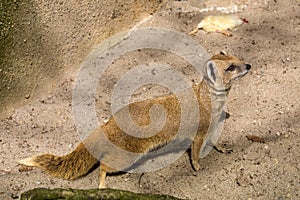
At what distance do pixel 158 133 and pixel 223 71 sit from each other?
47 centimetres

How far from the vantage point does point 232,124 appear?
267cm

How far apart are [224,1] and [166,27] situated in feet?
1.55

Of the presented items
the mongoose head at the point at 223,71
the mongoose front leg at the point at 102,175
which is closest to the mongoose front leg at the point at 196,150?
the mongoose head at the point at 223,71

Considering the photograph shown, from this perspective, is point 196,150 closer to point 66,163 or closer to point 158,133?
point 158,133

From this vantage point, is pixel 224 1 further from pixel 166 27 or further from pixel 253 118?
pixel 253 118

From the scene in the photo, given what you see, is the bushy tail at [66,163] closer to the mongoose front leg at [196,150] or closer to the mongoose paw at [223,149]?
the mongoose front leg at [196,150]

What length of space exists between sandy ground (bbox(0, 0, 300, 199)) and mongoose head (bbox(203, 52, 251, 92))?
0.23 m

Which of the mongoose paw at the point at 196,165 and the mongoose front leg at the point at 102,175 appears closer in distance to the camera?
the mongoose front leg at the point at 102,175

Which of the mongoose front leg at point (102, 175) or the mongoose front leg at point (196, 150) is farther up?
the mongoose front leg at point (102, 175)

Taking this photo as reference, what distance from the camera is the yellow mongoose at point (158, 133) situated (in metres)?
2.23

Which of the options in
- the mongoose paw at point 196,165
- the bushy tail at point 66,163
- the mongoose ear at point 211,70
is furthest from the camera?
the mongoose ear at point 211,70

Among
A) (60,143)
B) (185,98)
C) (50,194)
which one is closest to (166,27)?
(185,98)

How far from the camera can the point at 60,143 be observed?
8.39ft

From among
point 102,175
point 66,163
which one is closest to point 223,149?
point 102,175
